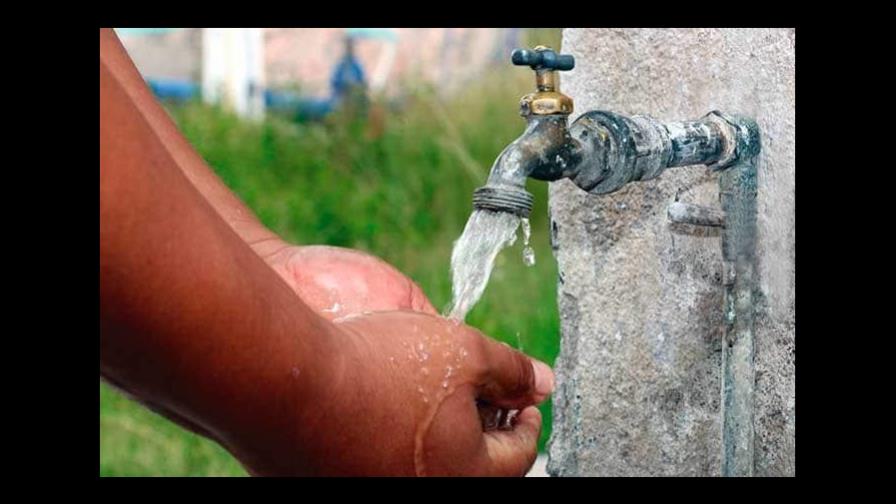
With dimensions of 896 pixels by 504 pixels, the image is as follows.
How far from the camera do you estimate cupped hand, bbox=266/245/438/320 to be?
173cm

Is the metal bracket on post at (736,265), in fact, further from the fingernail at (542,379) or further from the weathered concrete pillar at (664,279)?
the fingernail at (542,379)

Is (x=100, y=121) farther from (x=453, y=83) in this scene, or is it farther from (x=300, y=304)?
(x=453, y=83)

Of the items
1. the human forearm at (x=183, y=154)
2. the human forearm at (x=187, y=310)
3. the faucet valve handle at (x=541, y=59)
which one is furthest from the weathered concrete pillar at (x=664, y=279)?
the human forearm at (x=187, y=310)

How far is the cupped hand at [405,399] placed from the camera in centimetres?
139

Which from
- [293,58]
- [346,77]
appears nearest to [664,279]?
[346,77]

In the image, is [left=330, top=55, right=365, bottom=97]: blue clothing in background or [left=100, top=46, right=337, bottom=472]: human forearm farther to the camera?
[left=330, top=55, right=365, bottom=97]: blue clothing in background

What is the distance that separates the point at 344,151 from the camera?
18.4ft

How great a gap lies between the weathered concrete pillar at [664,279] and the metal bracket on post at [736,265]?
0.02 meters

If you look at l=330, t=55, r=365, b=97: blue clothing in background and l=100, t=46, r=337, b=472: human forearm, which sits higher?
l=330, t=55, r=365, b=97: blue clothing in background

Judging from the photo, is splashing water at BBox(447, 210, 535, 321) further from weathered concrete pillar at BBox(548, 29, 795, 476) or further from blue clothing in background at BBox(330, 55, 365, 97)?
blue clothing in background at BBox(330, 55, 365, 97)

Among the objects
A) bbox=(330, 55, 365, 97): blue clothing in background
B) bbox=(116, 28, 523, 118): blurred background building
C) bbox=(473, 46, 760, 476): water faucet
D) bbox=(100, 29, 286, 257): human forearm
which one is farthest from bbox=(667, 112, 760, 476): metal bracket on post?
bbox=(116, 28, 523, 118): blurred background building

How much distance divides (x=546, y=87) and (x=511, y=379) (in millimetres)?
358

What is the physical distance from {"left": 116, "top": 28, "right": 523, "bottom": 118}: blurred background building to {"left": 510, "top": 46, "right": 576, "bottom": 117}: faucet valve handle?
5134 mm

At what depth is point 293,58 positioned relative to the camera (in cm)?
803
